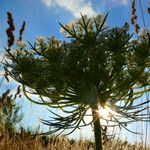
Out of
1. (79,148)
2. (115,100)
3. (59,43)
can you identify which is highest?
(59,43)

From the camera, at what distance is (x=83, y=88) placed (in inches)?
219

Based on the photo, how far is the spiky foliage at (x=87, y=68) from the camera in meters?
5.26

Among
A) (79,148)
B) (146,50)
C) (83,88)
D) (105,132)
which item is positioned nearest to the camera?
(146,50)

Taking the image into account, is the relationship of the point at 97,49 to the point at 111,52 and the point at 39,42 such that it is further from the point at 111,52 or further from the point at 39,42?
the point at 39,42

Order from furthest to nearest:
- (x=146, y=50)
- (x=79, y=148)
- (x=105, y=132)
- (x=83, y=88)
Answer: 1. (x=79, y=148)
2. (x=105, y=132)
3. (x=83, y=88)
4. (x=146, y=50)

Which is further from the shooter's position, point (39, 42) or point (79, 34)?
point (39, 42)

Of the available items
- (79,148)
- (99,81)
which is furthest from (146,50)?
(79,148)

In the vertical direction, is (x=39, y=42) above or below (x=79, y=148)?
above

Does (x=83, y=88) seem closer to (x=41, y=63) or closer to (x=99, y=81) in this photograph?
(x=99, y=81)

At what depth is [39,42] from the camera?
19.0 ft

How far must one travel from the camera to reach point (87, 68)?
5422 mm

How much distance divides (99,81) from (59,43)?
826 millimetres

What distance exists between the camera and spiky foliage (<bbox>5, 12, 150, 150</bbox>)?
5.26 m

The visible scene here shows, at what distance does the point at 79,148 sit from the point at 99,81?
5.49 feet
